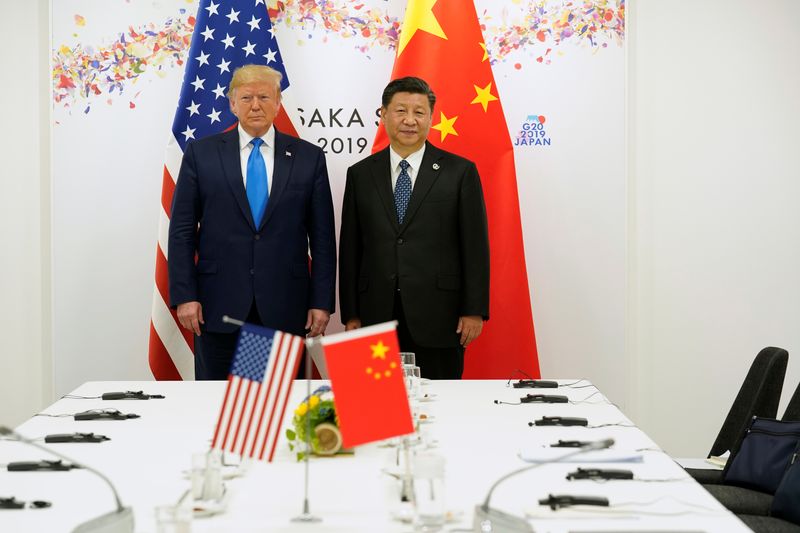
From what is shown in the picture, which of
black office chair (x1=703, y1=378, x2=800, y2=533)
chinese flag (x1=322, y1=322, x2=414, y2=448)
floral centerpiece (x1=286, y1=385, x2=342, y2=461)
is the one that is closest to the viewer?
chinese flag (x1=322, y1=322, x2=414, y2=448)

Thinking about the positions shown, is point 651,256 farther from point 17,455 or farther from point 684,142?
point 17,455

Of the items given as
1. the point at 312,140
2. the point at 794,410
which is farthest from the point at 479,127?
the point at 794,410

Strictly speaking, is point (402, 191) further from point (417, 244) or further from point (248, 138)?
point (248, 138)

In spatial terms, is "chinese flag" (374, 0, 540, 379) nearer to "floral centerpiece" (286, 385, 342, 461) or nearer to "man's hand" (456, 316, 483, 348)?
"man's hand" (456, 316, 483, 348)

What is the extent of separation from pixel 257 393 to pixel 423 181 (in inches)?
98.0

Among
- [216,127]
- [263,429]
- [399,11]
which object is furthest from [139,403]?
[399,11]

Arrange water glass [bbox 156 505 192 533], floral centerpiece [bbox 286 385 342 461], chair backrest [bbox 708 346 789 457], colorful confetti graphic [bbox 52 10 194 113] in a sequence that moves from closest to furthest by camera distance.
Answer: water glass [bbox 156 505 192 533] → floral centerpiece [bbox 286 385 342 461] → chair backrest [bbox 708 346 789 457] → colorful confetti graphic [bbox 52 10 194 113]

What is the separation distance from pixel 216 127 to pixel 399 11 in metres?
1.29

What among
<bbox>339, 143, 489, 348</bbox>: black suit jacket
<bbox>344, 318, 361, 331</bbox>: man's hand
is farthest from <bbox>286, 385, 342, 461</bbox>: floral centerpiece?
<bbox>344, 318, 361, 331</bbox>: man's hand

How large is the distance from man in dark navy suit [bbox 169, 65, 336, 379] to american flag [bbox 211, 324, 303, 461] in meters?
2.26

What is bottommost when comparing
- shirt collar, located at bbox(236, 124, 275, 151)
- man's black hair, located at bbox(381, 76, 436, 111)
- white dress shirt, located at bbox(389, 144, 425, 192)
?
white dress shirt, located at bbox(389, 144, 425, 192)

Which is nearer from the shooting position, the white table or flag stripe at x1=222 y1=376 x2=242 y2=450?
the white table

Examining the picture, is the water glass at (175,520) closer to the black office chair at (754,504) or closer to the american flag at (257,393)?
the american flag at (257,393)

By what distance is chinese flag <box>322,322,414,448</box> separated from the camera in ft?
8.30
